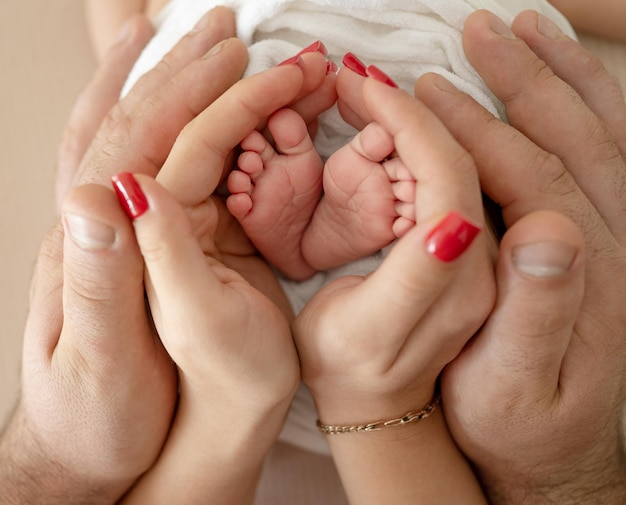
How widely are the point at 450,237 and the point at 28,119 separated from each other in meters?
0.95

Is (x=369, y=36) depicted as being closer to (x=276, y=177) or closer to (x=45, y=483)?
(x=276, y=177)

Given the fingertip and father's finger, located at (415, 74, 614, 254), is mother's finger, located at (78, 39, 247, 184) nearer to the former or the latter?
father's finger, located at (415, 74, 614, 254)

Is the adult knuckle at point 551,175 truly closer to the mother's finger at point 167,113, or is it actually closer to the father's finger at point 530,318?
the father's finger at point 530,318

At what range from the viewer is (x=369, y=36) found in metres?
0.80

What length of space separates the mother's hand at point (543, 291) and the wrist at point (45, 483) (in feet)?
1.35

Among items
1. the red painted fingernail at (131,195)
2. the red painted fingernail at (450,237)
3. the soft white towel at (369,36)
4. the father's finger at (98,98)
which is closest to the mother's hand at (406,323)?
the red painted fingernail at (450,237)

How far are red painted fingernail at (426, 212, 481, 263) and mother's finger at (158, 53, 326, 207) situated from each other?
0.77 feet

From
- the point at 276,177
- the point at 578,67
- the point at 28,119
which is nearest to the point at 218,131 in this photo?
the point at 276,177

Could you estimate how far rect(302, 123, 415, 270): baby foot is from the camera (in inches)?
25.7

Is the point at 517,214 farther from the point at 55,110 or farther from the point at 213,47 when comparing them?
the point at 55,110

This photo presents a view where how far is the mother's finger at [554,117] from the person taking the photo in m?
0.76

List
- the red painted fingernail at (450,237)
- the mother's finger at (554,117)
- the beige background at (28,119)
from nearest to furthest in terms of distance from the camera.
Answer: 1. the red painted fingernail at (450,237)
2. the mother's finger at (554,117)
3. the beige background at (28,119)

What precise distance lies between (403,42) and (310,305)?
1.06 ft

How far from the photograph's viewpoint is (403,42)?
31.1 inches
